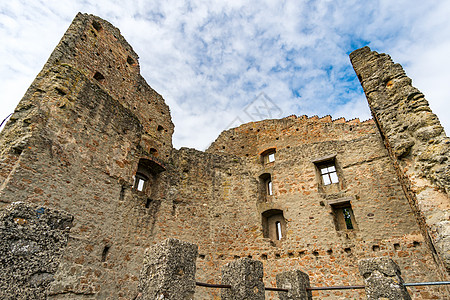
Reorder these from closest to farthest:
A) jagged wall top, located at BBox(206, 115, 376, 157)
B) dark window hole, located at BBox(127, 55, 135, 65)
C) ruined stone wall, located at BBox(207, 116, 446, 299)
→ ruined stone wall, located at BBox(207, 116, 446, 299) → jagged wall top, located at BBox(206, 115, 376, 157) → dark window hole, located at BBox(127, 55, 135, 65)

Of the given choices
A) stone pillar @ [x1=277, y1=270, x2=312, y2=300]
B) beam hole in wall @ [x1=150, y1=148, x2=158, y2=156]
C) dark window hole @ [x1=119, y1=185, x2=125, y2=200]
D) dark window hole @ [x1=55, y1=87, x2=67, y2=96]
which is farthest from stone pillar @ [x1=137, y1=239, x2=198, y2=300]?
beam hole in wall @ [x1=150, y1=148, x2=158, y2=156]

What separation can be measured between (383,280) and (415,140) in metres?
3.32

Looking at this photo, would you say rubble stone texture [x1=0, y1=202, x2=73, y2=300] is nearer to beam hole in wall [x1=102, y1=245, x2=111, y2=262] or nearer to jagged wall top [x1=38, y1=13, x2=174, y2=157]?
beam hole in wall [x1=102, y1=245, x2=111, y2=262]

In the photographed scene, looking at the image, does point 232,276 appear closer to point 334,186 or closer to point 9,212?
point 9,212

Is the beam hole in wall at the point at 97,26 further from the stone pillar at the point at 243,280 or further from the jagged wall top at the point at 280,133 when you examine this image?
the stone pillar at the point at 243,280

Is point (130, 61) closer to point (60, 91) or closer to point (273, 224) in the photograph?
point (60, 91)

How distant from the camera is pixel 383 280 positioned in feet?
12.1

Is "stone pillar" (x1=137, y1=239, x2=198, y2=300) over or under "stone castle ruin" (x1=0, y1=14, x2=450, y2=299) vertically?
under

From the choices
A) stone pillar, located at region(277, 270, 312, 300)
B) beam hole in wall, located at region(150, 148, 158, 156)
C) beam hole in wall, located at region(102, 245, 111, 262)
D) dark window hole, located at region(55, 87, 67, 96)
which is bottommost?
stone pillar, located at region(277, 270, 312, 300)

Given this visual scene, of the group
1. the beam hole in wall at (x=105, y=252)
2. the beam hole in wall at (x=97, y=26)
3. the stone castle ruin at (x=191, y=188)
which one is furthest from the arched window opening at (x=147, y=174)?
the beam hole in wall at (x=97, y=26)

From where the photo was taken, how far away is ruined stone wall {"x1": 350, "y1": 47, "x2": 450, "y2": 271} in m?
4.54

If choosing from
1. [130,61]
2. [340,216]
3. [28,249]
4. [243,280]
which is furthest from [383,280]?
[130,61]

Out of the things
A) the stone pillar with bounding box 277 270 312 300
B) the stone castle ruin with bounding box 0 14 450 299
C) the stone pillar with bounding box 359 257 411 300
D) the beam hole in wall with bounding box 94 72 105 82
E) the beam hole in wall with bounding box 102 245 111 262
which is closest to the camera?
the stone pillar with bounding box 359 257 411 300

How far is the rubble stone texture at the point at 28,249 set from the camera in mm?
2047
